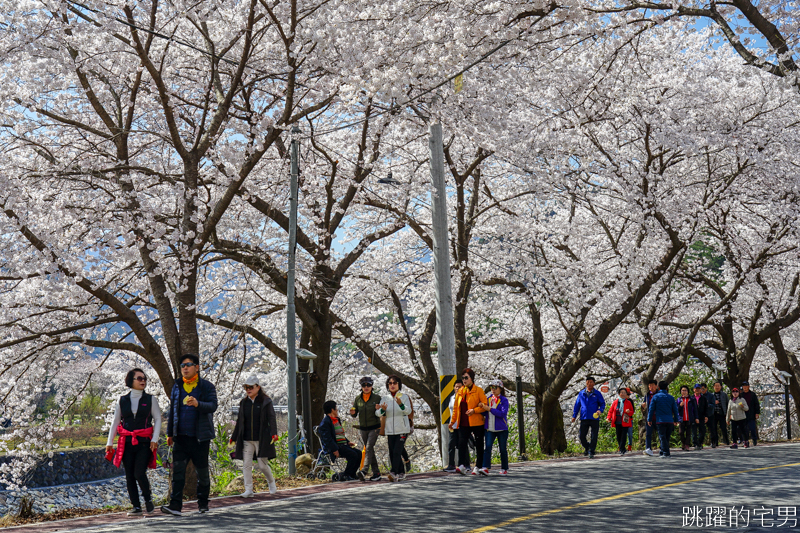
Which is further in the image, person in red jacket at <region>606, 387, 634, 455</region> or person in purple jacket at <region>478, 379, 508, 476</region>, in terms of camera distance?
person in red jacket at <region>606, 387, 634, 455</region>

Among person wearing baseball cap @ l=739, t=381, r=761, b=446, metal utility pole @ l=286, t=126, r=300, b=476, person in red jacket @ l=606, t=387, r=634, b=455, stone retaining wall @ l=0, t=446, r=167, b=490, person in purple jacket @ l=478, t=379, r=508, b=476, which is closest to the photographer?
person in purple jacket @ l=478, t=379, r=508, b=476

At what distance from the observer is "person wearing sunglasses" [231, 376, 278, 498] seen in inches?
421

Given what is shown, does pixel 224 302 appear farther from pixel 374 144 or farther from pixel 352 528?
pixel 352 528

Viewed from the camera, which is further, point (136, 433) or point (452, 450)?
point (452, 450)

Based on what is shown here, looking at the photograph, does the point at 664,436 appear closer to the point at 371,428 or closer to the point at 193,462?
the point at 371,428

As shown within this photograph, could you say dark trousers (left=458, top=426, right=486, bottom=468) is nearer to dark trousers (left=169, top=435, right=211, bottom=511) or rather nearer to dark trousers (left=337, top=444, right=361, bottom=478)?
dark trousers (left=337, top=444, right=361, bottom=478)

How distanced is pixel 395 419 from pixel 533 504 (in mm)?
3707

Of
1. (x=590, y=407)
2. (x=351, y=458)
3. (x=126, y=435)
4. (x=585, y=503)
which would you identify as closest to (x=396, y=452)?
(x=351, y=458)

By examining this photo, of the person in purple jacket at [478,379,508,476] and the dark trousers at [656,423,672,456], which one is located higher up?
the person in purple jacket at [478,379,508,476]

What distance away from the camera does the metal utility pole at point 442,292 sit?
1409 centimetres

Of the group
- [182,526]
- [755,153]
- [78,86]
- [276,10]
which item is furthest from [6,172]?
[755,153]

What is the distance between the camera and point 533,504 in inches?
356

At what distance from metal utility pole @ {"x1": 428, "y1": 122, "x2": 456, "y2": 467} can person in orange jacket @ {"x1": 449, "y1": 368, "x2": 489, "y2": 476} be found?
1.20 meters

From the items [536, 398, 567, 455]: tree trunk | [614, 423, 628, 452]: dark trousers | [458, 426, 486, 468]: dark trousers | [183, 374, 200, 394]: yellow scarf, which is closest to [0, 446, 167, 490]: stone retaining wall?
[536, 398, 567, 455]: tree trunk
